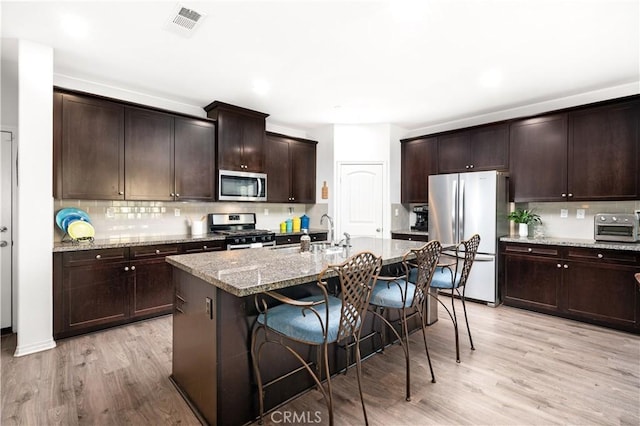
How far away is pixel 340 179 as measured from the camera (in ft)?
17.4

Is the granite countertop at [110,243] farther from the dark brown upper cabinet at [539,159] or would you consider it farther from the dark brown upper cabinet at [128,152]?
the dark brown upper cabinet at [539,159]

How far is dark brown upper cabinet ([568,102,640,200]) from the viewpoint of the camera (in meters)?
3.34

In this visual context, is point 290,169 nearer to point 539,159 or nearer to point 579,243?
point 539,159

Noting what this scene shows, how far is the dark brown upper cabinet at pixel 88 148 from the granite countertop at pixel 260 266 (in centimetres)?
183

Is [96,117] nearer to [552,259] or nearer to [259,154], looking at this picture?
[259,154]

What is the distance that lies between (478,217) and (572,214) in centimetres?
114

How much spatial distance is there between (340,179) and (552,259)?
3.11 metres

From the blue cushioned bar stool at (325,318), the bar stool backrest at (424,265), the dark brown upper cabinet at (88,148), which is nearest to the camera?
the blue cushioned bar stool at (325,318)

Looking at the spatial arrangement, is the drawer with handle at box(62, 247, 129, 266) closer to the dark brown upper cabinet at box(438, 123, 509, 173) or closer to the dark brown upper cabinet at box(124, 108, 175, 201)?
the dark brown upper cabinet at box(124, 108, 175, 201)

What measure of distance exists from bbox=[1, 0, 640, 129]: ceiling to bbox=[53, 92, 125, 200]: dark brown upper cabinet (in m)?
0.37

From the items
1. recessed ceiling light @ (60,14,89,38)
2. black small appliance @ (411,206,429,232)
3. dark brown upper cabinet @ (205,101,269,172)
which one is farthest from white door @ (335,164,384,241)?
recessed ceiling light @ (60,14,89,38)

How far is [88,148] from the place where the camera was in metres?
3.27

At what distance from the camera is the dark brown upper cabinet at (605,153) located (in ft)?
11.0

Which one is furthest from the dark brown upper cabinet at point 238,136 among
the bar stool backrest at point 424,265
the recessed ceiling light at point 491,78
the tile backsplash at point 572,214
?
the tile backsplash at point 572,214
